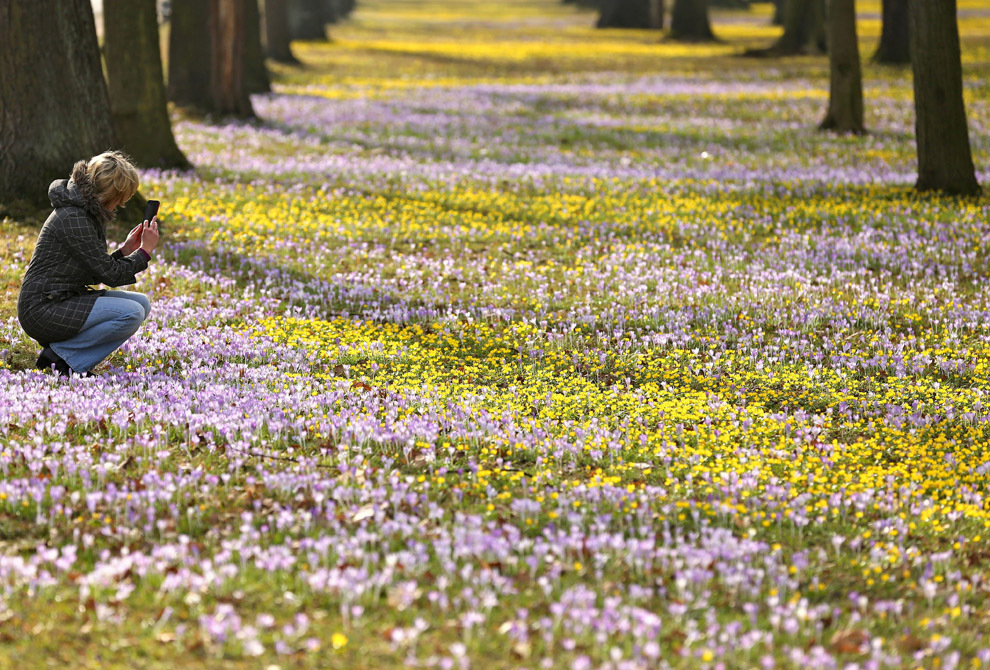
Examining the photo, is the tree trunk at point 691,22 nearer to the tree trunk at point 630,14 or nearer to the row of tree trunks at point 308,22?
the tree trunk at point 630,14

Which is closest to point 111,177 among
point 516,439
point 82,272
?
point 82,272

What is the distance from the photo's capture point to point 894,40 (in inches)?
1411

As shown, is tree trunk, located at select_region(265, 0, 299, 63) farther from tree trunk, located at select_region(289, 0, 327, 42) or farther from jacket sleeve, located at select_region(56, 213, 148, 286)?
jacket sleeve, located at select_region(56, 213, 148, 286)

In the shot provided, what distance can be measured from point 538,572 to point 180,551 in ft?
→ 5.88

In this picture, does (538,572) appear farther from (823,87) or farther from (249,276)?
(823,87)

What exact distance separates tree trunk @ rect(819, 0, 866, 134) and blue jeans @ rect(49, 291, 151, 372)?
17.0 metres

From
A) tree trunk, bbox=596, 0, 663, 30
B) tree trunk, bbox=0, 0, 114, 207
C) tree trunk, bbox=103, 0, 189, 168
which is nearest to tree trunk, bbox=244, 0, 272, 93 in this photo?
tree trunk, bbox=103, 0, 189, 168

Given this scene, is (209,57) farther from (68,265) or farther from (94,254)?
(94,254)

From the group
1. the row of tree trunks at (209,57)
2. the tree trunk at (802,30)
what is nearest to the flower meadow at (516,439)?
the row of tree trunks at (209,57)

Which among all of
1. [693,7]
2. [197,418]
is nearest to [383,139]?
[197,418]

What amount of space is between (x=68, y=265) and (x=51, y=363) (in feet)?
2.56

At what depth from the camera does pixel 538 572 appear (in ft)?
17.0

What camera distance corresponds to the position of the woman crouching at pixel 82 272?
24.6 feet

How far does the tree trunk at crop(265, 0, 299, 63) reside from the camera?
1610 inches
